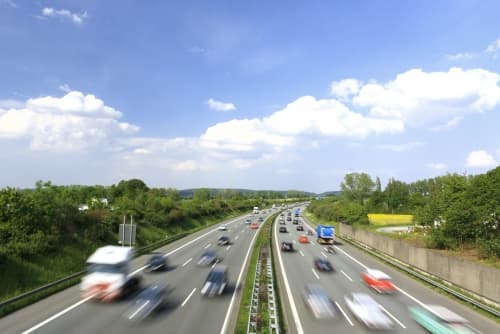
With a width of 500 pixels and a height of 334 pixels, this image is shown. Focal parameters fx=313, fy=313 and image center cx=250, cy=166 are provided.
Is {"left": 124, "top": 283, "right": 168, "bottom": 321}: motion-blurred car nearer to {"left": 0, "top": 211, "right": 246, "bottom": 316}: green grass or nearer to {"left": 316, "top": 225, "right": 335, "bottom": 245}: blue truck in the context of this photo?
{"left": 0, "top": 211, "right": 246, "bottom": 316}: green grass

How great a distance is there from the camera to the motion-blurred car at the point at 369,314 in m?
16.9

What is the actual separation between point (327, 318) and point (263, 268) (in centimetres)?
1280

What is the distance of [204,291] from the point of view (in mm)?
21469

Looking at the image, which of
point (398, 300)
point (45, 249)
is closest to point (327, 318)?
point (398, 300)

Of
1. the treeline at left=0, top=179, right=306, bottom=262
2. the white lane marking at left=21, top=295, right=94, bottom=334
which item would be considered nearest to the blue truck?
the treeline at left=0, top=179, right=306, bottom=262

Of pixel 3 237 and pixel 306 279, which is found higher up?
pixel 3 237

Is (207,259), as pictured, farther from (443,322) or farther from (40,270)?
(443,322)

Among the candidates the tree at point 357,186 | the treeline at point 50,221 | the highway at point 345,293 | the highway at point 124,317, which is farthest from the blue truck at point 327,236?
the tree at point 357,186

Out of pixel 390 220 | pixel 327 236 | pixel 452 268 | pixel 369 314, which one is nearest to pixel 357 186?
pixel 390 220

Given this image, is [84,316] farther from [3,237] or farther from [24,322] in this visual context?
[3,237]

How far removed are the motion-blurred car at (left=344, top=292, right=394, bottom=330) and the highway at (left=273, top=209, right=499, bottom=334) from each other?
0.39 metres

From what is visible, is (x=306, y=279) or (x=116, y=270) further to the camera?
(x=306, y=279)

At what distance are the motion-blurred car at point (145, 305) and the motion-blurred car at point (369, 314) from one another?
11.8 metres

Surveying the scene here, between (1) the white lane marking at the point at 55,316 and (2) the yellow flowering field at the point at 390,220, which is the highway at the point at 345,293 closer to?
Answer: (1) the white lane marking at the point at 55,316
